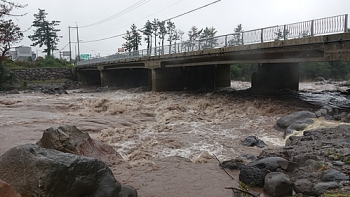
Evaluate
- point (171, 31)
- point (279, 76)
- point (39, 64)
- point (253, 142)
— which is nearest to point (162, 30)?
point (171, 31)

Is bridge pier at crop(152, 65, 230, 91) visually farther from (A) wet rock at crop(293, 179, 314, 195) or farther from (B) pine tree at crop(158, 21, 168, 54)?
(B) pine tree at crop(158, 21, 168, 54)

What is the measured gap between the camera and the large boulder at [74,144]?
25.1 feet

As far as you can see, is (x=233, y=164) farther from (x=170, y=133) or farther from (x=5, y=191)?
(x=5, y=191)

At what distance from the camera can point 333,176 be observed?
602cm

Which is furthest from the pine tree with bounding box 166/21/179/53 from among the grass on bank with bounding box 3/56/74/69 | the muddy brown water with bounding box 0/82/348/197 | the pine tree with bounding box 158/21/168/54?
the muddy brown water with bounding box 0/82/348/197

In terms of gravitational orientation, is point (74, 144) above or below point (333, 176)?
above

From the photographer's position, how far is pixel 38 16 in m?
70.2

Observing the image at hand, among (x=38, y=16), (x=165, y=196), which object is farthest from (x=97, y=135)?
(x=38, y=16)

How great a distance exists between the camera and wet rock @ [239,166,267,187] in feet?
22.1

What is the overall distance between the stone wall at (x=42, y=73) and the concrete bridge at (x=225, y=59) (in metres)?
4.71

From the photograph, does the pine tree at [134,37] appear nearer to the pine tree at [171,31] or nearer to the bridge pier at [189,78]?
the pine tree at [171,31]

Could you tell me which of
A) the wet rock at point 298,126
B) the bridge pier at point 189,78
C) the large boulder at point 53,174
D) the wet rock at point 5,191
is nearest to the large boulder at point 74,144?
the large boulder at point 53,174

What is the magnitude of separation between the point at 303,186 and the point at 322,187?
373 millimetres

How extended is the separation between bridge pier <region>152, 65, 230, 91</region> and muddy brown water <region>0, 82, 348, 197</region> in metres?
8.34
